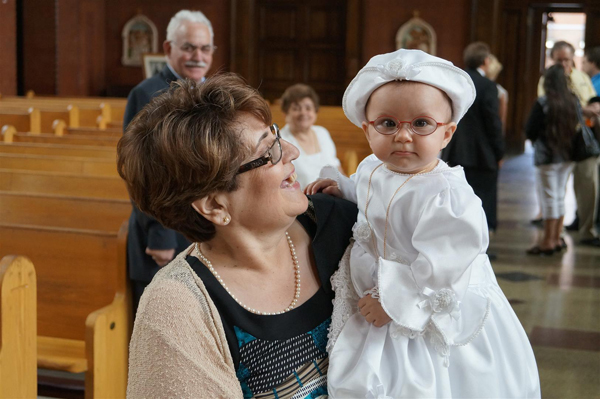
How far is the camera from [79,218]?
352 centimetres

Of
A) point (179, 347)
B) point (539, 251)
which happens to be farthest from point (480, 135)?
point (179, 347)

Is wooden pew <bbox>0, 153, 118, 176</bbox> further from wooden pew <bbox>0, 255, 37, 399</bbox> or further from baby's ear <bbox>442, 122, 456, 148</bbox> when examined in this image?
baby's ear <bbox>442, 122, 456, 148</bbox>

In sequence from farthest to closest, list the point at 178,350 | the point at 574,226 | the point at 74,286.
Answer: the point at 574,226
the point at 74,286
the point at 178,350

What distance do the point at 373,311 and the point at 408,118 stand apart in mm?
485

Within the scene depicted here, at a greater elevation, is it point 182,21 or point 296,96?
point 182,21

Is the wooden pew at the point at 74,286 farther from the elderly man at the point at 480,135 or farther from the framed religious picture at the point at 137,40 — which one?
the framed religious picture at the point at 137,40

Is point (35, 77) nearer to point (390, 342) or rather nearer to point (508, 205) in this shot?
point (508, 205)

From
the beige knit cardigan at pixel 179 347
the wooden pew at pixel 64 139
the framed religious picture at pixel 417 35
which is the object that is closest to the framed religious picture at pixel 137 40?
the framed religious picture at pixel 417 35

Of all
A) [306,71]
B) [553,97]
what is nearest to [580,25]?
[306,71]

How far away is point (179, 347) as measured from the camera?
5.00ft

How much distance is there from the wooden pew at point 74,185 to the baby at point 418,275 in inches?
93.0

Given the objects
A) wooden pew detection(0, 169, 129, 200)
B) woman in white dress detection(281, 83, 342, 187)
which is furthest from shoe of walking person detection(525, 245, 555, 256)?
wooden pew detection(0, 169, 129, 200)

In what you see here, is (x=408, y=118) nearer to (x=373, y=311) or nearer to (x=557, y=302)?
(x=373, y=311)

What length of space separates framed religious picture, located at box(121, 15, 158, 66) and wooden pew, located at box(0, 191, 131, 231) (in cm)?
1182
